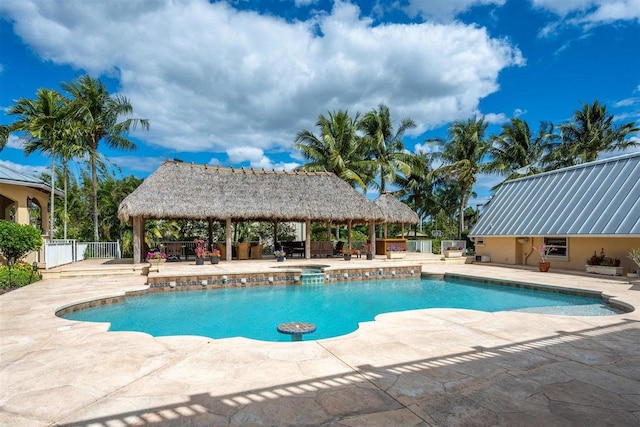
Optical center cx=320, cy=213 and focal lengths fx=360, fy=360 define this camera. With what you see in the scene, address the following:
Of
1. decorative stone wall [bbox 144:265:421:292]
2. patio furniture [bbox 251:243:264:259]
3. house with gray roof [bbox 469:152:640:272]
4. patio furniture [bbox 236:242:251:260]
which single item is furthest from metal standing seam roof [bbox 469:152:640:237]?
patio furniture [bbox 236:242:251:260]

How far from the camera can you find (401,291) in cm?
1125

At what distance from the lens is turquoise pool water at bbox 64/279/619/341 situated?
7.14 m

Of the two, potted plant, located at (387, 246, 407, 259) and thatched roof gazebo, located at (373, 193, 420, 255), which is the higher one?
thatched roof gazebo, located at (373, 193, 420, 255)

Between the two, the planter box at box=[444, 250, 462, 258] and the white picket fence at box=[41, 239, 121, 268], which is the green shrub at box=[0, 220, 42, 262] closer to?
the white picket fence at box=[41, 239, 121, 268]

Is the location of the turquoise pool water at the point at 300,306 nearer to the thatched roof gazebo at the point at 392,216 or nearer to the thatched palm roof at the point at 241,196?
the thatched palm roof at the point at 241,196

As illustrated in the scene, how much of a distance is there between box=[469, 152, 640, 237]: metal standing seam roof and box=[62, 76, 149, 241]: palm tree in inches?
754

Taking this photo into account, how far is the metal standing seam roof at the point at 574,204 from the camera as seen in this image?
40.7 ft

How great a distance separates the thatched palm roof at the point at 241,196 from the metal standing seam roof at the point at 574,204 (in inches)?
234

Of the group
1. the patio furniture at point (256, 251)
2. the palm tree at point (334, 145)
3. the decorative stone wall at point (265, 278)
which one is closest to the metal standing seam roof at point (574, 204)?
the decorative stone wall at point (265, 278)

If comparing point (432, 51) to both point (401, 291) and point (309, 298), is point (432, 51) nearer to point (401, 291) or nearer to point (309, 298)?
point (401, 291)

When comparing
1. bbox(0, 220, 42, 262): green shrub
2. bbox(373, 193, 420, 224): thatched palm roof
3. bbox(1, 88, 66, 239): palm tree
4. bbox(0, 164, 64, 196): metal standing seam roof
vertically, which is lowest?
bbox(0, 220, 42, 262): green shrub

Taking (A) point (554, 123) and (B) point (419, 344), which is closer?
(B) point (419, 344)

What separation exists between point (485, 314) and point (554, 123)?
83.7 ft

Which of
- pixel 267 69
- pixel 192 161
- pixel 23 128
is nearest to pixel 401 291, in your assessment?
pixel 267 69
